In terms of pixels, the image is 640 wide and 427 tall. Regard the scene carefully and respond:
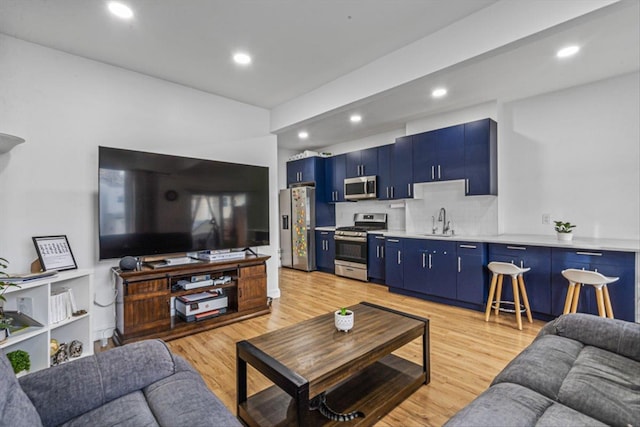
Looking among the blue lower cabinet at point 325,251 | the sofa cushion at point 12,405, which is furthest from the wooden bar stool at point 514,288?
the sofa cushion at point 12,405

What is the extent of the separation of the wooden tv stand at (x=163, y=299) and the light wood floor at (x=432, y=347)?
0.12 meters

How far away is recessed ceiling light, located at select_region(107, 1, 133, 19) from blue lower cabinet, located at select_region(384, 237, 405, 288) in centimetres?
394

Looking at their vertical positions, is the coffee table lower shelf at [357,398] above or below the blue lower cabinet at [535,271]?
below

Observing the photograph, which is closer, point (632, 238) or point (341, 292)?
point (632, 238)

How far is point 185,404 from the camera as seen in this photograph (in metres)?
1.20

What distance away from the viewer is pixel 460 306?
386 cm

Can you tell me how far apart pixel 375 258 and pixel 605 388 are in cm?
381

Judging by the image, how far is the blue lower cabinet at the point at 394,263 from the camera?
4.48m

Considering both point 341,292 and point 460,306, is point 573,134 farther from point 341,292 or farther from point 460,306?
point 341,292

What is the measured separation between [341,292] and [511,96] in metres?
3.51

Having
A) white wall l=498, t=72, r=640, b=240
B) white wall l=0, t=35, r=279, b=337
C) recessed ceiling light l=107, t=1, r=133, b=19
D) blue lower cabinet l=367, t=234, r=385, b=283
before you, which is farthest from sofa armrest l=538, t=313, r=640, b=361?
white wall l=0, t=35, r=279, b=337

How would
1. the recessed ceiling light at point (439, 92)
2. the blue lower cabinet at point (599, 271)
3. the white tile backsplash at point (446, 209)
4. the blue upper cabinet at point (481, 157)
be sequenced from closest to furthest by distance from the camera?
the blue lower cabinet at point (599, 271) < the recessed ceiling light at point (439, 92) < the blue upper cabinet at point (481, 157) < the white tile backsplash at point (446, 209)

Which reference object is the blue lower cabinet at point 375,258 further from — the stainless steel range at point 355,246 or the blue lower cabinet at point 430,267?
the blue lower cabinet at point 430,267

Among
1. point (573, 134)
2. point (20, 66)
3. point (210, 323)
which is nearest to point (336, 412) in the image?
point (210, 323)
